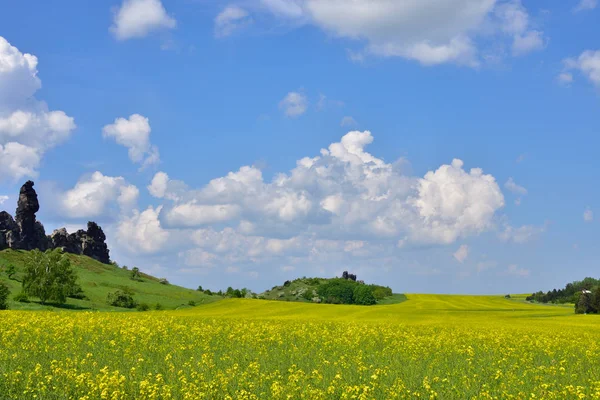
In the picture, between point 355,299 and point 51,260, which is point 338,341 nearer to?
point 51,260

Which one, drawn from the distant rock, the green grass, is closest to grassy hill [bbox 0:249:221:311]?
the distant rock

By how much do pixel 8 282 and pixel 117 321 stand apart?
77679 millimetres

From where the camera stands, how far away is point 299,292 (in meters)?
161

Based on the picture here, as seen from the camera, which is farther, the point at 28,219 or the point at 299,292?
the point at 299,292

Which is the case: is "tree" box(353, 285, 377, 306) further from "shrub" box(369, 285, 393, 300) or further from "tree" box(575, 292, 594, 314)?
"tree" box(575, 292, 594, 314)

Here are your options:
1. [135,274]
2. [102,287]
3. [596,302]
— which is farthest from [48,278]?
[596,302]

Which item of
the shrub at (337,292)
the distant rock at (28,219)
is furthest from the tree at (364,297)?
the distant rock at (28,219)

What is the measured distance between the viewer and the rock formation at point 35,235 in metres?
145

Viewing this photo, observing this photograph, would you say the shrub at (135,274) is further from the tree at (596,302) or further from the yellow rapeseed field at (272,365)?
the yellow rapeseed field at (272,365)

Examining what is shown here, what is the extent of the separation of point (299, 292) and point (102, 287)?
6182 cm

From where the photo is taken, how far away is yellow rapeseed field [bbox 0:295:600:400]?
14.1m

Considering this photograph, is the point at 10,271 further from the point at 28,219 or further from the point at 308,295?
the point at 308,295

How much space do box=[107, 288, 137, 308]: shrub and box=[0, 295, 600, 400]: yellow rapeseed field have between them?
7016 cm

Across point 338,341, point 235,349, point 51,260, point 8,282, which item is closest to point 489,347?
point 338,341
